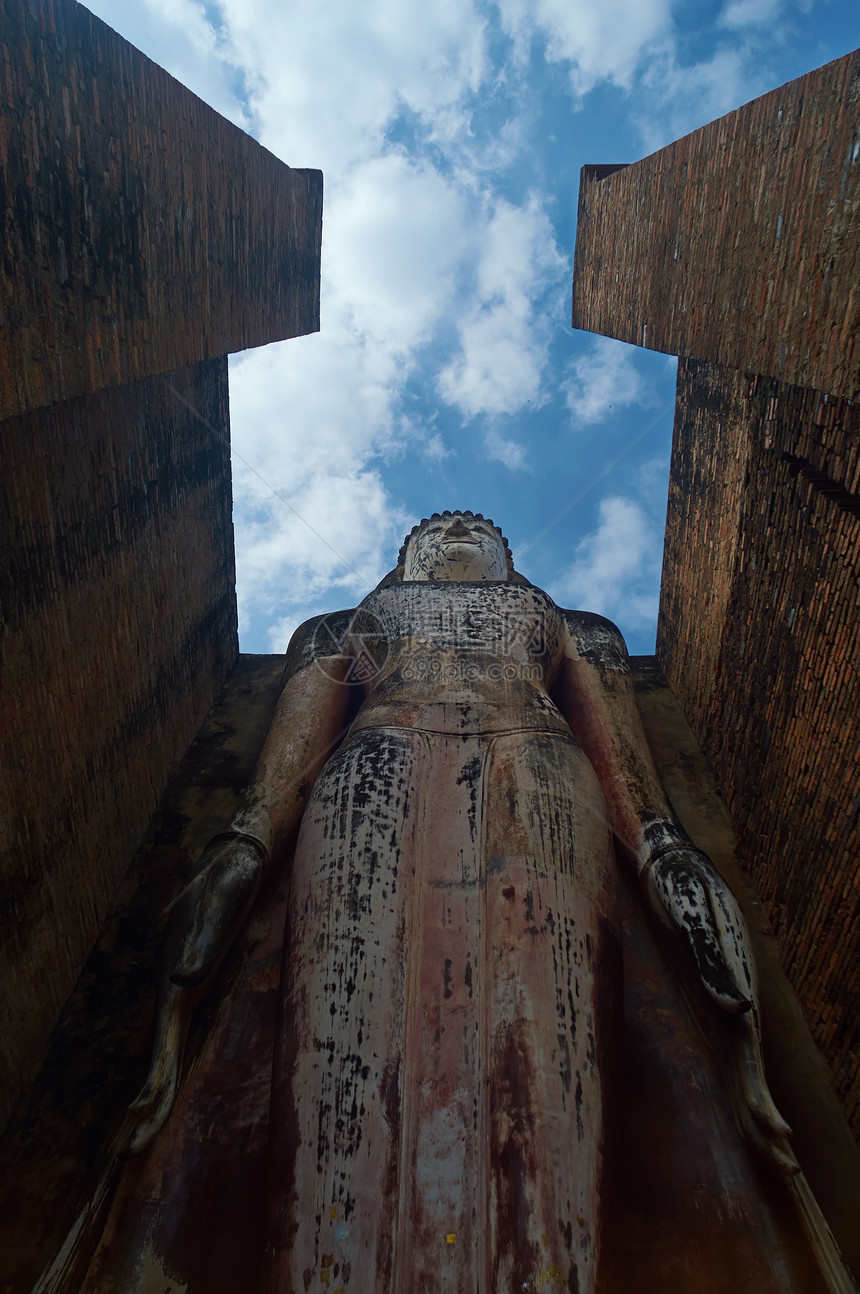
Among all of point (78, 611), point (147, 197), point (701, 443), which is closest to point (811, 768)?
point (701, 443)

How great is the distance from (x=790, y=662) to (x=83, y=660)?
2.62m

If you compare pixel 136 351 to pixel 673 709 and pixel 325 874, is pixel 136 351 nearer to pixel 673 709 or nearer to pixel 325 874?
pixel 325 874

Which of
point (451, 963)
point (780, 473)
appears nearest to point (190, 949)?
point (451, 963)

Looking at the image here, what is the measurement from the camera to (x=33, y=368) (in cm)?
208

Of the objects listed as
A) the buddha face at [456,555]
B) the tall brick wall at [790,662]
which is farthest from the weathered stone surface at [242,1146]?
the buddha face at [456,555]

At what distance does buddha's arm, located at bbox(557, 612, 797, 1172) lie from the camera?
2.21 metres

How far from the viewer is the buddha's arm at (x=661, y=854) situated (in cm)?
221

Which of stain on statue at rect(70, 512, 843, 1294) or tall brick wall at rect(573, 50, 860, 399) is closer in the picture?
stain on statue at rect(70, 512, 843, 1294)

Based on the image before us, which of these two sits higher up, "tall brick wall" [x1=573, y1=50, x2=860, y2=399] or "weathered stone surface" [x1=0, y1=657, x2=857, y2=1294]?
"tall brick wall" [x1=573, y1=50, x2=860, y2=399]

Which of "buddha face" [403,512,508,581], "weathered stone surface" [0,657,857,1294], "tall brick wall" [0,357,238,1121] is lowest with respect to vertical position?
"weathered stone surface" [0,657,857,1294]

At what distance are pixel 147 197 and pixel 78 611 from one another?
1.41 m

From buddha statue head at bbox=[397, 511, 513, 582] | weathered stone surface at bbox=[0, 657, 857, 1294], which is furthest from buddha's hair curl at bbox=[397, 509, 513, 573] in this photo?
weathered stone surface at bbox=[0, 657, 857, 1294]

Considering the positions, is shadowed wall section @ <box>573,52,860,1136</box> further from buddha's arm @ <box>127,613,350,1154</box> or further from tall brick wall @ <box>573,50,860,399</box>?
buddha's arm @ <box>127,613,350,1154</box>

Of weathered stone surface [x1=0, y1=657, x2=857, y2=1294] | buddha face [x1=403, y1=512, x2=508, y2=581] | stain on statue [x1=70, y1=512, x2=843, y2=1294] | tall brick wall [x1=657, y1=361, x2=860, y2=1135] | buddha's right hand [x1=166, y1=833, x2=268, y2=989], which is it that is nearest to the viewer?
stain on statue [x1=70, y1=512, x2=843, y2=1294]
